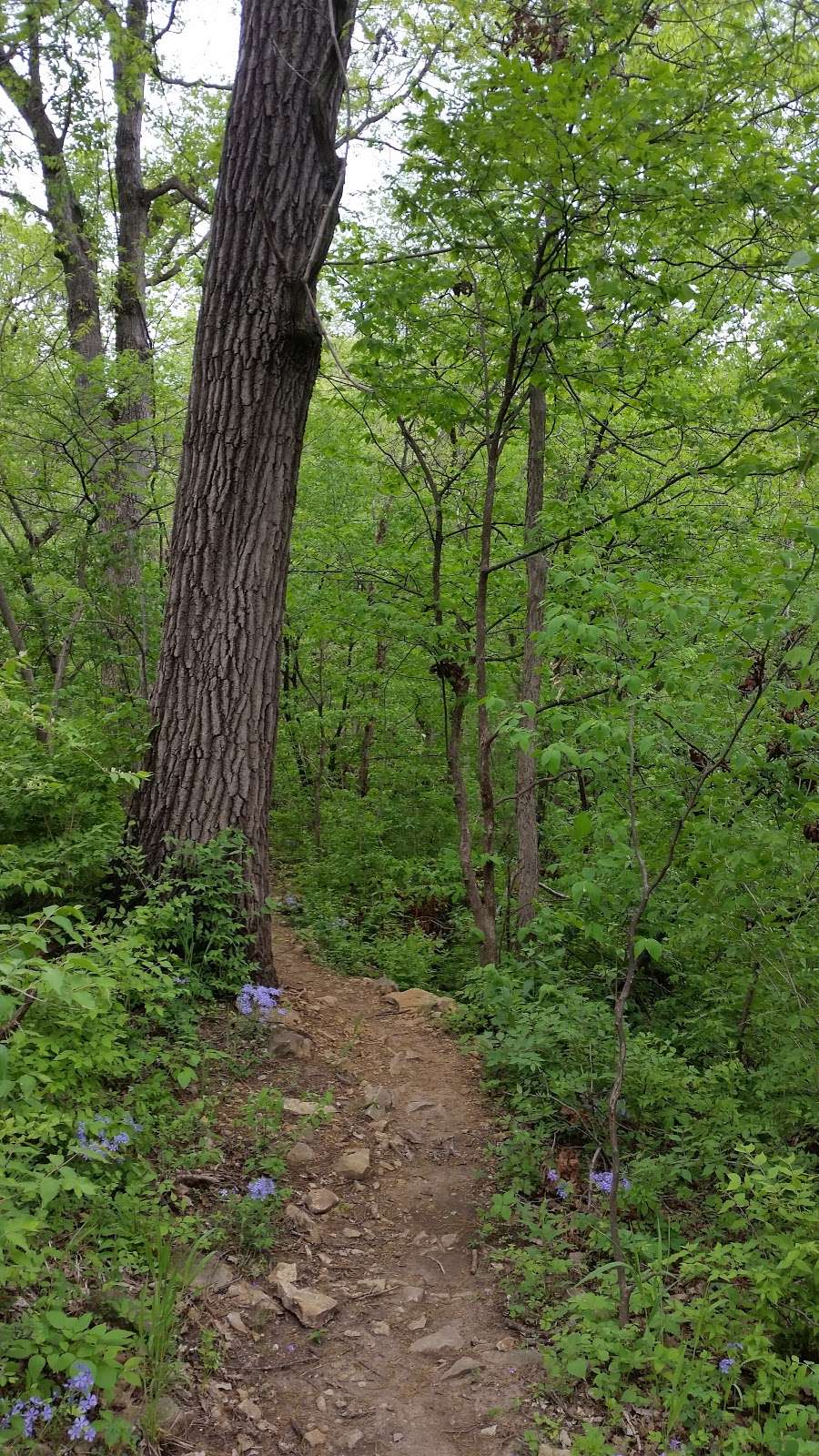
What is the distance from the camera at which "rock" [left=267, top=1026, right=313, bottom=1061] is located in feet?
14.0

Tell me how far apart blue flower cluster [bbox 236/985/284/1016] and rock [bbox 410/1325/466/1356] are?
154cm

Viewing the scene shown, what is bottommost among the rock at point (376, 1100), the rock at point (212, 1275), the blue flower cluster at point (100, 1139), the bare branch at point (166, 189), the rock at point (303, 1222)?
the rock at point (376, 1100)

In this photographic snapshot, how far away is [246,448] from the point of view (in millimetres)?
4559

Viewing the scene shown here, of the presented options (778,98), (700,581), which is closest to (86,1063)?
(700,581)

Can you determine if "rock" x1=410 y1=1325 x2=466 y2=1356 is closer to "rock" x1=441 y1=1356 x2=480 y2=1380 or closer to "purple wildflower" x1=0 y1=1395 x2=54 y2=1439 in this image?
"rock" x1=441 y1=1356 x2=480 y2=1380

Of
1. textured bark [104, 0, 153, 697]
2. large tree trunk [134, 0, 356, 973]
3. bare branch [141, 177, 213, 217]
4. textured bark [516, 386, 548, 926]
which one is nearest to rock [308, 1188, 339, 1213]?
large tree trunk [134, 0, 356, 973]

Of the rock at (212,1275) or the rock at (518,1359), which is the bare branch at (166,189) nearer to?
the rock at (212,1275)

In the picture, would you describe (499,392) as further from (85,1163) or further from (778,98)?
(85,1163)

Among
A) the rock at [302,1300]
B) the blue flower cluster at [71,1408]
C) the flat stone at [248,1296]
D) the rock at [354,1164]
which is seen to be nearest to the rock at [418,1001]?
the rock at [354,1164]

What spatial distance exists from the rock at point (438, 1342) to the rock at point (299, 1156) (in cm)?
88

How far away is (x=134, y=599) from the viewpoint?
7.07 meters

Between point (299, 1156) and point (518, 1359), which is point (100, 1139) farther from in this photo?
point (518, 1359)

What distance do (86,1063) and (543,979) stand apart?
288 centimetres

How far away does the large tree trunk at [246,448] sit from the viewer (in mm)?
4488
